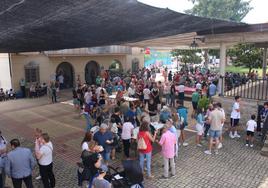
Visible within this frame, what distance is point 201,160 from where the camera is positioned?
8.24 m

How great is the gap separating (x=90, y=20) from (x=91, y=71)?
21.5 meters

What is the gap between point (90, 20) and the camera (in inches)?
259

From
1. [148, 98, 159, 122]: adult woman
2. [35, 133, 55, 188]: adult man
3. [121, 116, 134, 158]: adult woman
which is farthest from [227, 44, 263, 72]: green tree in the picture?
[35, 133, 55, 188]: adult man

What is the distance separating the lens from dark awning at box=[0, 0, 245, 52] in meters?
5.47

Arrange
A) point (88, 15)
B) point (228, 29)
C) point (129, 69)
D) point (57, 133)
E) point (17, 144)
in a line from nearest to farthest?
point (17, 144)
point (88, 15)
point (228, 29)
point (57, 133)
point (129, 69)

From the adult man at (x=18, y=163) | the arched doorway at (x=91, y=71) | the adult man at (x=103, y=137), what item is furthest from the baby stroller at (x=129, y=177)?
the arched doorway at (x=91, y=71)

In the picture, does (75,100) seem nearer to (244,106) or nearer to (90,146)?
(244,106)

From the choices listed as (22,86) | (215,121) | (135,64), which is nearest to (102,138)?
(215,121)

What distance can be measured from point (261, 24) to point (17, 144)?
338 inches

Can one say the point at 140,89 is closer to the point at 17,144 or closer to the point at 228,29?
the point at 228,29

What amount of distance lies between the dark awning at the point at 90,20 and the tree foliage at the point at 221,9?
43817 mm

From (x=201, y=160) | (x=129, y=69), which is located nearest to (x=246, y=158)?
(x=201, y=160)

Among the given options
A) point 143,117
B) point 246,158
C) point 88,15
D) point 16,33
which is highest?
point 88,15

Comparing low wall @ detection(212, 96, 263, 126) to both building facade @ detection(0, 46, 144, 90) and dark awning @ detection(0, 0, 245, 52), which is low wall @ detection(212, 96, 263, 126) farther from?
building facade @ detection(0, 46, 144, 90)
